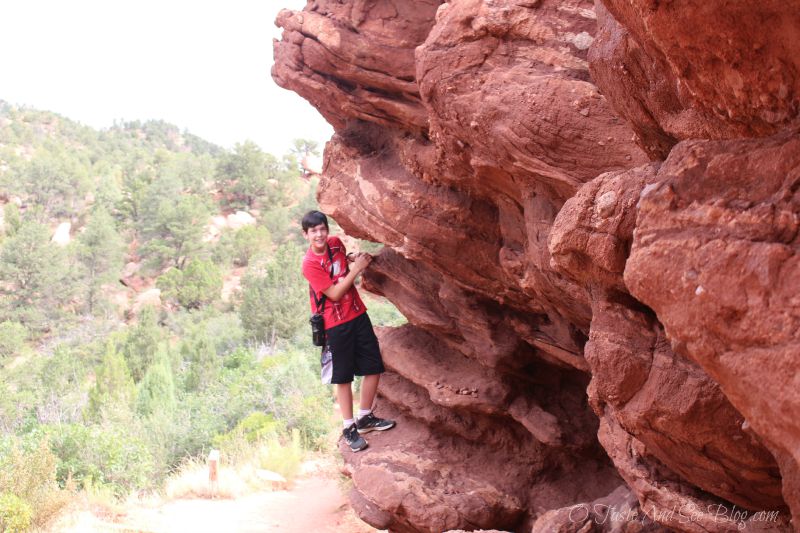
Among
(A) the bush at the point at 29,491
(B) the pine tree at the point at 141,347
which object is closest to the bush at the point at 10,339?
(B) the pine tree at the point at 141,347

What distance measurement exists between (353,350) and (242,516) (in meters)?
4.03

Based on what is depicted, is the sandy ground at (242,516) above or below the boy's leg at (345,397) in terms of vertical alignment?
below

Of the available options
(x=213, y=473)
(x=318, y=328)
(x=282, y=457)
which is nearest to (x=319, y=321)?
(x=318, y=328)

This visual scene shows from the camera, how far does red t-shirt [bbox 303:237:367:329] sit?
19.7ft

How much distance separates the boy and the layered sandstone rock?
0.69 ft

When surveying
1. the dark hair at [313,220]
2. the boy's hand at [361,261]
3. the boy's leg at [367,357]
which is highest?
the dark hair at [313,220]

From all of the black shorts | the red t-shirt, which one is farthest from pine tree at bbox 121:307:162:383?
the red t-shirt

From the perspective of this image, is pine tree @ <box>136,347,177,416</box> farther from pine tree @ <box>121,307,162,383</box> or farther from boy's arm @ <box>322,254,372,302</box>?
boy's arm @ <box>322,254,372,302</box>

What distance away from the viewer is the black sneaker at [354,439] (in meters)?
6.35

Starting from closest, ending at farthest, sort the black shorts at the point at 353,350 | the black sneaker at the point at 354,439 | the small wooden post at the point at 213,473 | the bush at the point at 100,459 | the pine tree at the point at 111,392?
the black shorts at the point at 353,350 < the black sneaker at the point at 354,439 < the small wooden post at the point at 213,473 < the bush at the point at 100,459 < the pine tree at the point at 111,392

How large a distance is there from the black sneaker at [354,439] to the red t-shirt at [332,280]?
0.96m

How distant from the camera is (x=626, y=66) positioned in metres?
2.99

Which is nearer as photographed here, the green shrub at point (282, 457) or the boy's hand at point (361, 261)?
the boy's hand at point (361, 261)

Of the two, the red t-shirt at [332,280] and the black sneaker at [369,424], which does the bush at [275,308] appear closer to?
the black sneaker at [369,424]
